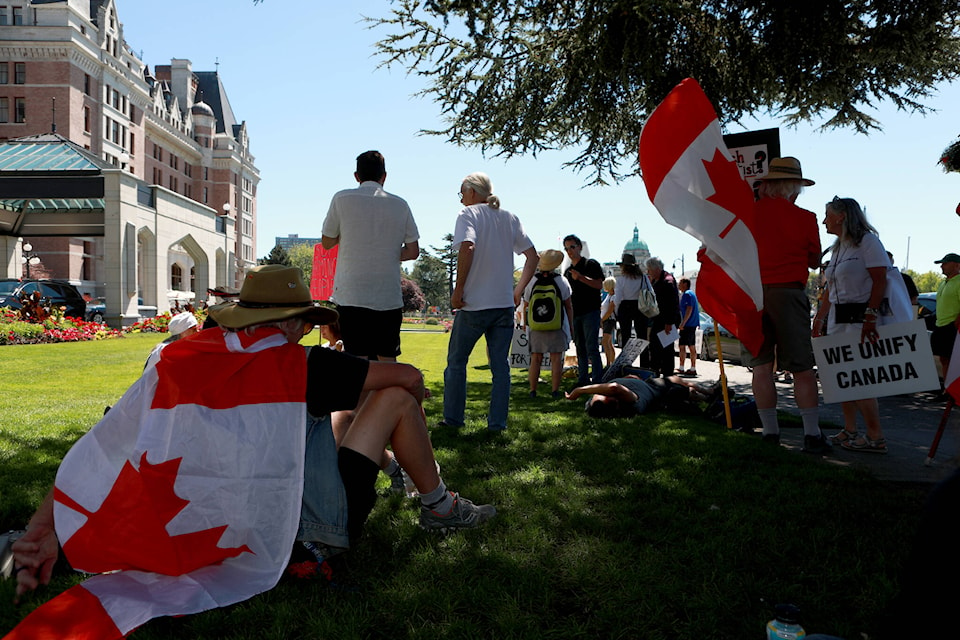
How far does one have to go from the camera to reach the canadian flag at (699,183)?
4.78 meters

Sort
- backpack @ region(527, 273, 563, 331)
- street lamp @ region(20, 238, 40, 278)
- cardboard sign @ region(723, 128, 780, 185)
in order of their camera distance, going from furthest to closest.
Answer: street lamp @ region(20, 238, 40, 278)
backpack @ region(527, 273, 563, 331)
cardboard sign @ region(723, 128, 780, 185)

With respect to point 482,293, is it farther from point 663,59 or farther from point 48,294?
point 48,294

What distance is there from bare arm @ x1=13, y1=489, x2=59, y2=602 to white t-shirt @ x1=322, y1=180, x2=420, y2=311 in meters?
2.70

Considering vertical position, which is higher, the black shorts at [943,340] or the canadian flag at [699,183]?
the canadian flag at [699,183]

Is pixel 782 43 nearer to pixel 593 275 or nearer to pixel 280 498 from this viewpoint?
pixel 593 275

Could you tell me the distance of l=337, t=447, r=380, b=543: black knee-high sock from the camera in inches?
106

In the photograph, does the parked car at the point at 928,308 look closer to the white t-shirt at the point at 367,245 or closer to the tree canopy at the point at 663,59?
the tree canopy at the point at 663,59

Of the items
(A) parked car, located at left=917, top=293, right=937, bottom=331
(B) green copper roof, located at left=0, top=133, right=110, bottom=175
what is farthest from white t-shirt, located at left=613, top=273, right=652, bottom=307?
(B) green copper roof, located at left=0, top=133, right=110, bottom=175

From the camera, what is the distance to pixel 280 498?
249 cm

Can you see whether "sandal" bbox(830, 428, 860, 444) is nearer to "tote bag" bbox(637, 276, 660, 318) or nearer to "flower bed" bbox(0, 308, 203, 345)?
"tote bag" bbox(637, 276, 660, 318)

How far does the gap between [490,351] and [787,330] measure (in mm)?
2328

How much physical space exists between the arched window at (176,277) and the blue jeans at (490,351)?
62.9 metres

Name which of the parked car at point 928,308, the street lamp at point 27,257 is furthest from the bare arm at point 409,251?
the street lamp at point 27,257

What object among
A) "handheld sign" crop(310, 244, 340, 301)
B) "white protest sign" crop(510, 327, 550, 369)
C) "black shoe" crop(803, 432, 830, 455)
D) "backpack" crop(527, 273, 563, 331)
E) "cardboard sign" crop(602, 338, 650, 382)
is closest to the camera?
"black shoe" crop(803, 432, 830, 455)
